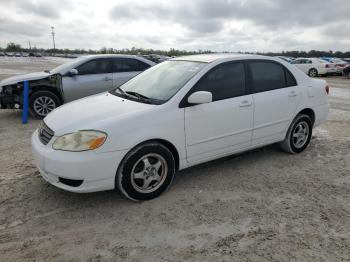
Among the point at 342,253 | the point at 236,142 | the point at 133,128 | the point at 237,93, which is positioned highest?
the point at 237,93

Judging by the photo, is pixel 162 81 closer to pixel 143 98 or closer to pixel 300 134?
pixel 143 98

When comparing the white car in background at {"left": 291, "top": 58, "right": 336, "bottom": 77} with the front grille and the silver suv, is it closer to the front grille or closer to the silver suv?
the silver suv

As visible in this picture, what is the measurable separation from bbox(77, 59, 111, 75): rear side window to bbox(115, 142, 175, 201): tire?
5294 mm

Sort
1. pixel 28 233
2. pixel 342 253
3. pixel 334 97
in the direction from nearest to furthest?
pixel 342 253
pixel 28 233
pixel 334 97

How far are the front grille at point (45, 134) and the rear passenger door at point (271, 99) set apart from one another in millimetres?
2666

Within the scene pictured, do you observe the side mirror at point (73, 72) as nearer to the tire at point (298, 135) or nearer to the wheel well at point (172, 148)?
the wheel well at point (172, 148)

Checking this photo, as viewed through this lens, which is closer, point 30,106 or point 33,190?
point 33,190

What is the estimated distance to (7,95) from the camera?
804cm

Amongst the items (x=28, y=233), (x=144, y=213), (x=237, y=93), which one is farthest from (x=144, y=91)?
(x=28, y=233)

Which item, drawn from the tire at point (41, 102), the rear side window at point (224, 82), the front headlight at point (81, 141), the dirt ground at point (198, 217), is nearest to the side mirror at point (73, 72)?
the tire at point (41, 102)

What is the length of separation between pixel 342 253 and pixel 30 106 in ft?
23.8

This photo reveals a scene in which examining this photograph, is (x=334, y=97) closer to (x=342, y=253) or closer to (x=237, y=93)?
(x=237, y=93)

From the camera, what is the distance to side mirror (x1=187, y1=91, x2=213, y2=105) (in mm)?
3922

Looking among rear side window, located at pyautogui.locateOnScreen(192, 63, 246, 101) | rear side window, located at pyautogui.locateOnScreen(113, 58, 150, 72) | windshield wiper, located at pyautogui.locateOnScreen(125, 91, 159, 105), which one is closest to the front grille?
windshield wiper, located at pyautogui.locateOnScreen(125, 91, 159, 105)
